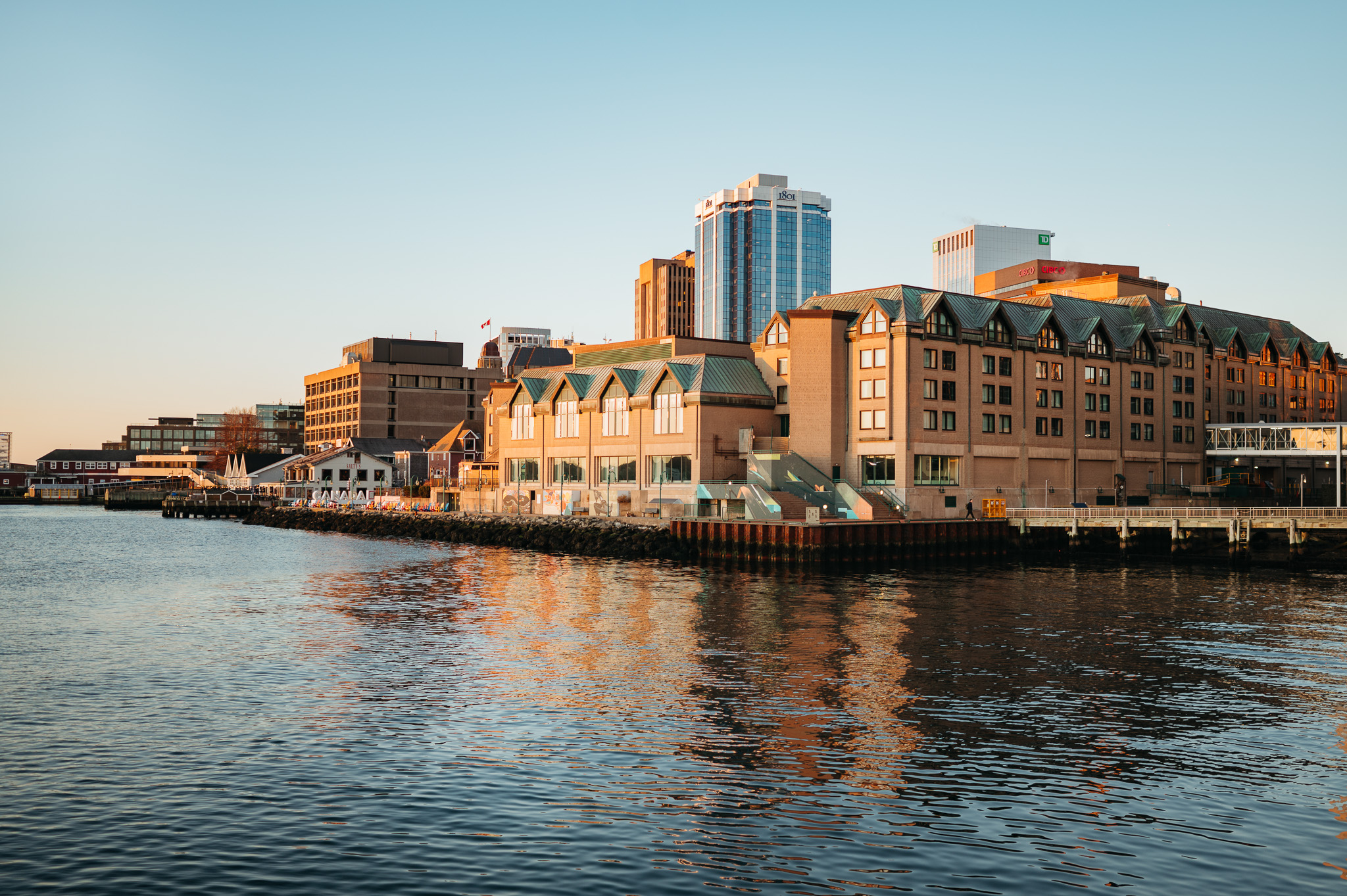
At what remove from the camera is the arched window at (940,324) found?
102m

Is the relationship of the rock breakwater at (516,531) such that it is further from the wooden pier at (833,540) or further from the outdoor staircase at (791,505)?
the outdoor staircase at (791,505)

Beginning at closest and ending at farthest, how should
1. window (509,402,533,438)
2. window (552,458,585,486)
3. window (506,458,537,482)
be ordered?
window (552,458,585,486) → window (506,458,537,482) → window (509,402,533,438)

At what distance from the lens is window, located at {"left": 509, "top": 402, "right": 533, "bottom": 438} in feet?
426

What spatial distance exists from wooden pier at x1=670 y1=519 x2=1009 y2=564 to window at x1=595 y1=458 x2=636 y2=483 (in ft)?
67.4

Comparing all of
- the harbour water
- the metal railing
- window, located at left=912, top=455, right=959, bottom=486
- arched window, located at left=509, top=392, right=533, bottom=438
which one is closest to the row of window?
arched window, located at left=509, top=392, right=533, bottom=438

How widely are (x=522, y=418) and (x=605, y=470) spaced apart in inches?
754

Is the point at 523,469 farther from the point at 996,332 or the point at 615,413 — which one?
the point at 996,332

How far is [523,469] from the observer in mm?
130875

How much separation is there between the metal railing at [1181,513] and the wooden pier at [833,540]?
19.9 feet

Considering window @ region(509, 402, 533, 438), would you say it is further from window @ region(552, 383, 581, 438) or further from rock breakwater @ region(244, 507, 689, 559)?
rock breakwater @ region(244, 507, 689, 559)

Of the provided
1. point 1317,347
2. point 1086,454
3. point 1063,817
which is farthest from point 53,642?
point 1317,347

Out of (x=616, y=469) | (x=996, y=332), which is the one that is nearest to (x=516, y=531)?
(x=616, y=469)

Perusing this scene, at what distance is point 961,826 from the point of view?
864 inches

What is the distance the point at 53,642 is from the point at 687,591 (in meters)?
32.9
